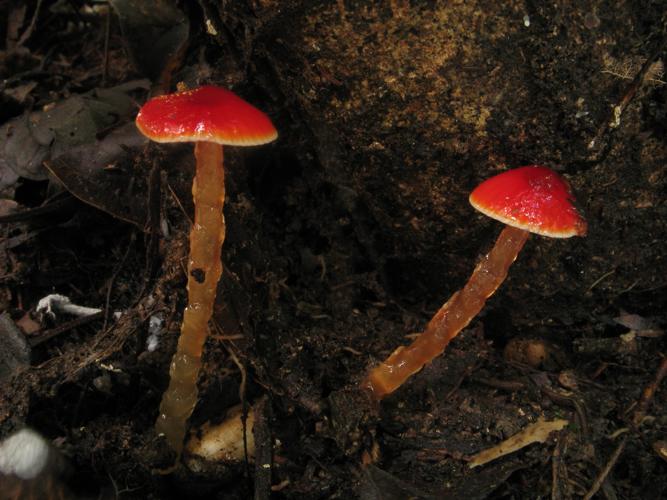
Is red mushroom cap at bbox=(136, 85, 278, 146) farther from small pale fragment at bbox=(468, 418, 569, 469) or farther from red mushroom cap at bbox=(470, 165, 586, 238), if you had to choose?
small pale fragment at bbox=(468, 418, 569, 469)

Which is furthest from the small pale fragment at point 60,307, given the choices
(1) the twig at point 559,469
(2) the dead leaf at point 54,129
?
(1) the twig at point 559,469

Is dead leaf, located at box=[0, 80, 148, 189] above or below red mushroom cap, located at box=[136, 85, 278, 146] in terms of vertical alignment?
below

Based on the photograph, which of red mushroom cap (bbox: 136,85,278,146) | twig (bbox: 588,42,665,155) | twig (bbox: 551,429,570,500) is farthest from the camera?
twig (bbox: 551,429,570,500)

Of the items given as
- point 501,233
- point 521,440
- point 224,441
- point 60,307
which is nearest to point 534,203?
point 501,233

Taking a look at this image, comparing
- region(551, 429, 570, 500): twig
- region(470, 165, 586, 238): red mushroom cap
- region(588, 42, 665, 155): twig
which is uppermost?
region(588, 42, 665, 155): twig

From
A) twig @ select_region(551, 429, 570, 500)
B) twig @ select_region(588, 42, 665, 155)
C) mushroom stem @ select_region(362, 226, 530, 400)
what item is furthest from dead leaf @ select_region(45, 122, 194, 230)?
twig @ select_region(551, 429, 570, 500)

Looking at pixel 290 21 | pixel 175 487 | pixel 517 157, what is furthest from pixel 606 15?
pixel 175 487

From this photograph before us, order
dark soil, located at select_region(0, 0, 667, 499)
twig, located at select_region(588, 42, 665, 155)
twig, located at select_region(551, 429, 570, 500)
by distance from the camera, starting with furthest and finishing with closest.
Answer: twig, located at select_region(551, 429, 570, 500), dark soil, located at select_region(0, 0, 667, 499), twig, located at select_region(588, 42, 665, 155)

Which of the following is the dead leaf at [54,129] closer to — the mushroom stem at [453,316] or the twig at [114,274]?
the twig at [114,274]
